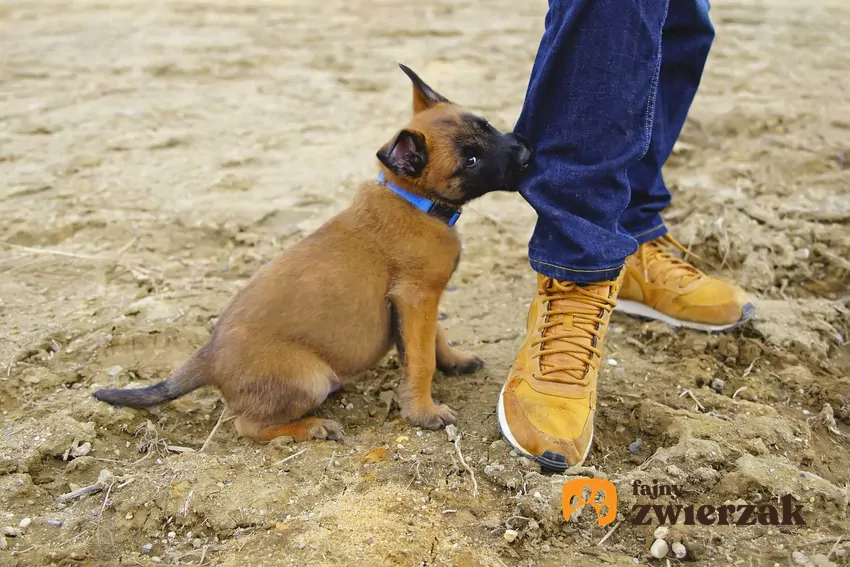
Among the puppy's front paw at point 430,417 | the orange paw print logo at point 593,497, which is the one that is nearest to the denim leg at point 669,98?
the puppy's front paw at point 430,417

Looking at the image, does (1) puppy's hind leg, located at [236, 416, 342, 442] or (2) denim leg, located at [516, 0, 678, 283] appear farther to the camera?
(1) puppy's hind leg, located at [236, 416, 342, 442]

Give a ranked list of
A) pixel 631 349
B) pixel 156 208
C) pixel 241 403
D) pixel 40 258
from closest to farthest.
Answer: pixel 241 403 → pixel 631 349 → pixel 40 258 → pixel 156 208

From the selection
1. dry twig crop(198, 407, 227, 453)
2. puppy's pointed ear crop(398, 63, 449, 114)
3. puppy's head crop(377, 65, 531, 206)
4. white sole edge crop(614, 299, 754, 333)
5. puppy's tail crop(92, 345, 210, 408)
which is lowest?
dry twig crop(198, 407, 227, 453)

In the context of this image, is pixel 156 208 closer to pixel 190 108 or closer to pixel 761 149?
pixel 190 108

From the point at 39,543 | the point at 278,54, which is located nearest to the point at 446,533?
the point at 39,543

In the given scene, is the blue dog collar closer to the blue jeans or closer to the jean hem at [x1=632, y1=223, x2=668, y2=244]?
the blue jeans

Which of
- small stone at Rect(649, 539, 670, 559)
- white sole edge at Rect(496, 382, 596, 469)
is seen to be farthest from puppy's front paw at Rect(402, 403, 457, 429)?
small stone at Rect(649, 539, 670, 559)

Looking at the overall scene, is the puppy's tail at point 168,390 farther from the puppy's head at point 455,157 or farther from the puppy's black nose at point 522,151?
the puppy's black nose at point 522,151

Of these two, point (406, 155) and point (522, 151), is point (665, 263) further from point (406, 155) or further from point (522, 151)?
point (406, 155)

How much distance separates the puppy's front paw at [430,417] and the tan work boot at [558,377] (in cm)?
23

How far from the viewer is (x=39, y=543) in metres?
2.29

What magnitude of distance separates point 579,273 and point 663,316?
1018 mm

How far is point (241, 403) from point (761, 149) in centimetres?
437

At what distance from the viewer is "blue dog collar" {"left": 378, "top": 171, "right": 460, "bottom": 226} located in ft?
9.81
